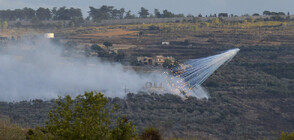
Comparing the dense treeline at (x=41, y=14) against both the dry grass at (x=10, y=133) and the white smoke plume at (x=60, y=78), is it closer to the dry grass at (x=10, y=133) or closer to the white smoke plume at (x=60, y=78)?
the white smoke plume at (x=60, y=78)

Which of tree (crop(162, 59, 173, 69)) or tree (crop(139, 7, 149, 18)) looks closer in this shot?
tree (crop(162, 59, 173, 69))

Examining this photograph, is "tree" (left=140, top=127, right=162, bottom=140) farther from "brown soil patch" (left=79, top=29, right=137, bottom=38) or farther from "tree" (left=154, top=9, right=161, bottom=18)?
"tree" (left=154, top=9, right=161, bottom=18)

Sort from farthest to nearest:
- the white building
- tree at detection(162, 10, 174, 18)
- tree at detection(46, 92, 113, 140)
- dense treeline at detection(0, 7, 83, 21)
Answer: tree at detection(162, 10, 174, 18) → dense treeline at detection(0, 7, 83, 21) → the white building → tree at detection(46, 92, 113, 140)

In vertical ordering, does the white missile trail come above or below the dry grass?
below

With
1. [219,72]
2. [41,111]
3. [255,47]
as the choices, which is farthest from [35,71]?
[255,47]

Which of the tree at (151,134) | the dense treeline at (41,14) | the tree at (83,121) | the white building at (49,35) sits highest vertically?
the dense treeline at (41,14)

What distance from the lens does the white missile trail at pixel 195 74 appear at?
44.3 m

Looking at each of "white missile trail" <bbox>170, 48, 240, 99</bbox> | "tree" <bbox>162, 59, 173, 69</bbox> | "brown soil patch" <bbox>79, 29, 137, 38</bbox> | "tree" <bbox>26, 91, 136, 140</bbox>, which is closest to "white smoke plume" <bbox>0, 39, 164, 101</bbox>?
"white missile trail" <bbox>170, 48, 240, 99</bbox>

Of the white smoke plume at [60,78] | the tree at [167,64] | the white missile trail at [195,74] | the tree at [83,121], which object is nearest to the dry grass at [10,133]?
the tree at [83,121]

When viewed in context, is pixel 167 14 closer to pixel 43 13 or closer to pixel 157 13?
pixel 157 13

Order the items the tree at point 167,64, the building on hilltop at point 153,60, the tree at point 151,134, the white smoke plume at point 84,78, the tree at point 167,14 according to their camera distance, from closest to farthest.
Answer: the tree at point 151,134
the white smoke plume at point 84,78
the tree at point 167,64
the building on hilltop at point 153,60
the tree at point 167,14

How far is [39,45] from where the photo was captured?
65625 millimetres

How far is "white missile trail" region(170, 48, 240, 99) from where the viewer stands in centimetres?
4431

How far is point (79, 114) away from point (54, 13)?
292ft
